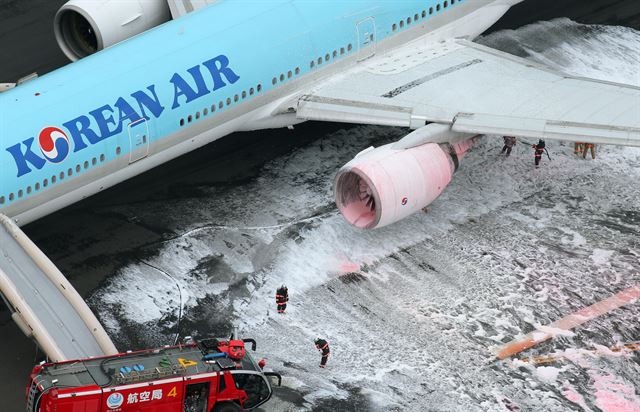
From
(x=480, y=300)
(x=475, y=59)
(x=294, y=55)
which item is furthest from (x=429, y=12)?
(x=480, y=300)

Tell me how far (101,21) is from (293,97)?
20.5ft

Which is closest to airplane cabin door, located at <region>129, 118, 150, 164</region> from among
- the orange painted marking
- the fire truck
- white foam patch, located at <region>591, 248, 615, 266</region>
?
the fire truck

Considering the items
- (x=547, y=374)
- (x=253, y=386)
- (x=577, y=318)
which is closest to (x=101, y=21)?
(x=253, y=386)

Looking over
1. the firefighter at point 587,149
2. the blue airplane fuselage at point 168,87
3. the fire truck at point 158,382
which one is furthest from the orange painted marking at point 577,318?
the blue airplane fuselage at point 168,87

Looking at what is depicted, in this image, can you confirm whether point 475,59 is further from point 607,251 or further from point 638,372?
point 638,372

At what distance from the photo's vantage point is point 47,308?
24844mm

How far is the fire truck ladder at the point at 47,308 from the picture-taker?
24125 mm

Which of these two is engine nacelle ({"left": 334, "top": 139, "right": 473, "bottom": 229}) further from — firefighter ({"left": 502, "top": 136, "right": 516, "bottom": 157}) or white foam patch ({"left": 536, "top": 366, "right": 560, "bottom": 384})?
white foam patch ({"left": 536, "top": 366, "right": 560, "bottom": 384})

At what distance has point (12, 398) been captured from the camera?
2533 cm

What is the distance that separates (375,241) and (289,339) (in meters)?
4.60

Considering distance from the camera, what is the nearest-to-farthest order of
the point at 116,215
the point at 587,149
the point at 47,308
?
the point at 47,308 < the point at 116,215 < the point at 587,149

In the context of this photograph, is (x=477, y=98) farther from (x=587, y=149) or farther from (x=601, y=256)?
(x=601, y=256)

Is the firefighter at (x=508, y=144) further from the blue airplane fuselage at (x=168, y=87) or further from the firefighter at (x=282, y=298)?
the firefighter at (x=282, y=298)

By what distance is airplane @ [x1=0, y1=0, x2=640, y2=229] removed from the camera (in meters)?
28.0
